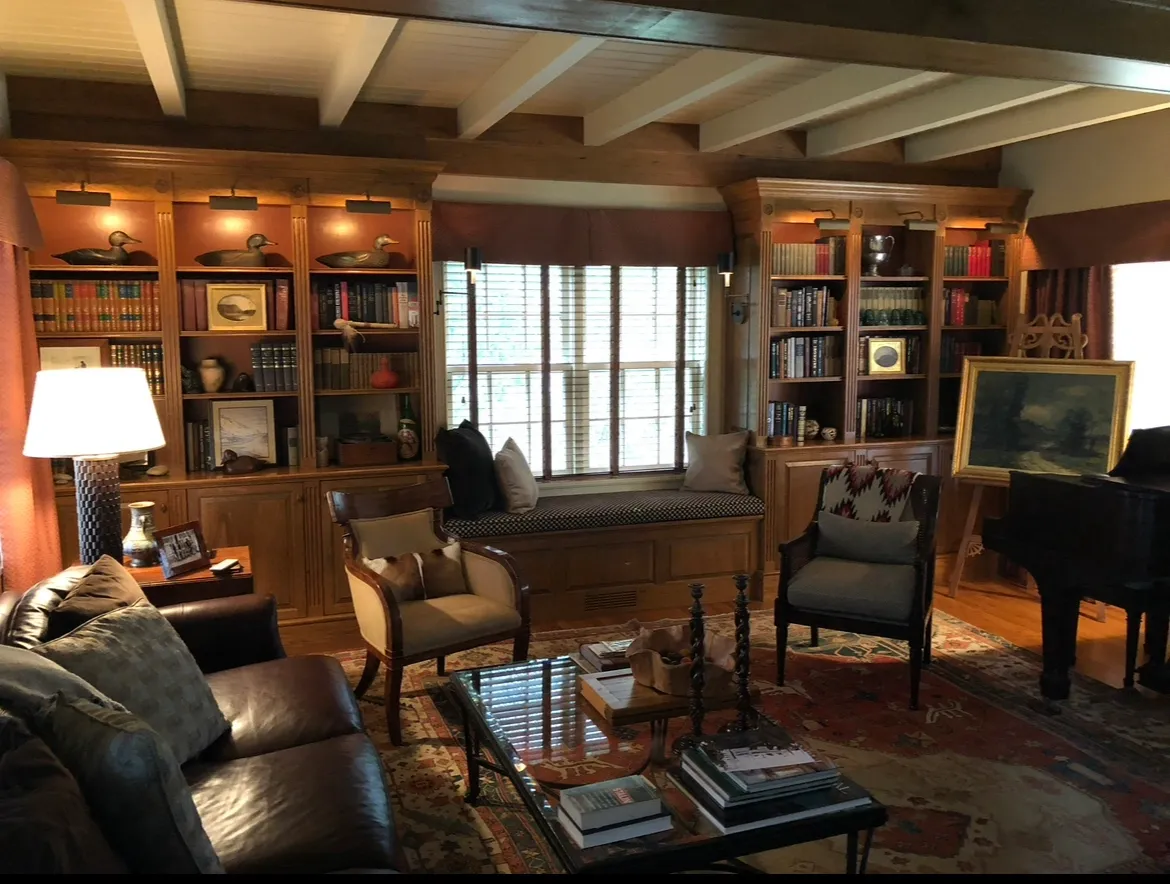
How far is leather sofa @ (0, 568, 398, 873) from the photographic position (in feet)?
6.47

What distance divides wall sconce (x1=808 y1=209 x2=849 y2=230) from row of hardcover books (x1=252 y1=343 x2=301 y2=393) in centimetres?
302

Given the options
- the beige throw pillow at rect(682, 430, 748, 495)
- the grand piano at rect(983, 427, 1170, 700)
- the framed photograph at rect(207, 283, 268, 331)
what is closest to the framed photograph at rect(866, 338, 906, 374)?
the beige throw pillow at rect(682, 430, 748, 495)

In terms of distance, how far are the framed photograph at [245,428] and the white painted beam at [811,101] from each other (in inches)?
111

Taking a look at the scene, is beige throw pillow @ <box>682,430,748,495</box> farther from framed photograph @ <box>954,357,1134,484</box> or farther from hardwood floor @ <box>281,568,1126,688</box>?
framed photograph @ <box>954,357,1134,484</box>

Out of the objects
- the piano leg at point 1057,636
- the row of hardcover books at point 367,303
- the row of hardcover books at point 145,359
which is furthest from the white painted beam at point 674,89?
the row of hardcover books at point 145,359

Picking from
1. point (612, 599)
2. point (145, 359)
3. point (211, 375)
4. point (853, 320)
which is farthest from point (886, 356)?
point (145, 359)

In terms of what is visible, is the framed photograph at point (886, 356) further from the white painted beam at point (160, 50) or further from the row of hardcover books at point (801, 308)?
the white painted beam at point (160, 50)

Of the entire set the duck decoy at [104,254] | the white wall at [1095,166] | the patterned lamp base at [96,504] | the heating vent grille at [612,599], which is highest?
the white wall at [1095,166]

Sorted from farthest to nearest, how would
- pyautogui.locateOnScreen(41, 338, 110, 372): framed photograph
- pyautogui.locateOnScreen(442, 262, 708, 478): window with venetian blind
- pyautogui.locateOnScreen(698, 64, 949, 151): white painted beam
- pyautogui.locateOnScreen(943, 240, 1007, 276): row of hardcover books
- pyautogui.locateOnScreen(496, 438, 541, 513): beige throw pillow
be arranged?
pyautogui.locateOnScreen(943, 240, 1007, 276): row of hardcover books < pyautogui.locateOnScreen(442, 262, 708, 478): window with venetian blind < pyautogui.locateOnScreen(496, 438, 541, 513): beige throw pillow < pyautogui.locateOnScreen(41, 338, 110, 372): framed photograph < pyautogui.locateOnScreen(698, 64, 949, 151): white painted beam

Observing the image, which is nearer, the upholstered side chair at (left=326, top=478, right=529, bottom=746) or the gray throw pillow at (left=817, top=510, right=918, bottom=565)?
the upholstered side chair at (left=326, top=478, right=529, bottom=746)

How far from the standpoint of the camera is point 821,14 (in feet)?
7.57

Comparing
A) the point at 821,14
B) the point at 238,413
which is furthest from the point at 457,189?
the point at 821,14

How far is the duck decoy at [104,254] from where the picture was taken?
433 centimetres

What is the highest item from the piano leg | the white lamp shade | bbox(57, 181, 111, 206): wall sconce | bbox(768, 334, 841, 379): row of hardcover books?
bbox(57, 181, 111, 206): wall sconce
